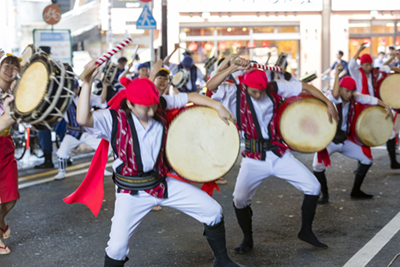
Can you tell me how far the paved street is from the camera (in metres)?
4.22

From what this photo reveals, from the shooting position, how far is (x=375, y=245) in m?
4.41

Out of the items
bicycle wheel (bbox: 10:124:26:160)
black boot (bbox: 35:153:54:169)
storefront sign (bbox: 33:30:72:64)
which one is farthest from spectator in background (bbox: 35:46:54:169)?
storefront sign (bbox: 33:30:72:64)

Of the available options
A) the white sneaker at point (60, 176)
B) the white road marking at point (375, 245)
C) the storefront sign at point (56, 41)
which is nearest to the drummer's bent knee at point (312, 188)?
the white road marking at point (375, 245)

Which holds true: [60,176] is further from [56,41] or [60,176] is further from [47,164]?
[56,41]

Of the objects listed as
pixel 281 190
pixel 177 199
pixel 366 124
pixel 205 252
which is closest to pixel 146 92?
pixel 177 199

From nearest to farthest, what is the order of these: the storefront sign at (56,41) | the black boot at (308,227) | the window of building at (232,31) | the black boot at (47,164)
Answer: the black boot at (308,227) → the black boot at (47,164) → the storefront sign at (56,41) → the window of building at (232,31)

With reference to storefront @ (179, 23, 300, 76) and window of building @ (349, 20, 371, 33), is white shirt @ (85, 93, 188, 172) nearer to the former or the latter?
storefront @ (179, 23, 300, 76)

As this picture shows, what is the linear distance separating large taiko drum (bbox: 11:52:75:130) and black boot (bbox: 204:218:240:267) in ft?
4.40

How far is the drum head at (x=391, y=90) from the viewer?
6723 mm

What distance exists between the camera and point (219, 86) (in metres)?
4.19

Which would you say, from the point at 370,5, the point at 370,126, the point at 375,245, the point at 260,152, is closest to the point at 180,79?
the point at 370,126

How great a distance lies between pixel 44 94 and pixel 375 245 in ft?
10.6

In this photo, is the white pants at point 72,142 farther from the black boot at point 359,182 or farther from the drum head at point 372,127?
the drum head at point 372,127

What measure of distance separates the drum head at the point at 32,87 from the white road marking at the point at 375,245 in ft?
9.05
